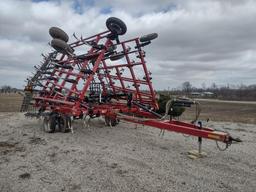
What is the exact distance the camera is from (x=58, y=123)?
8.59m

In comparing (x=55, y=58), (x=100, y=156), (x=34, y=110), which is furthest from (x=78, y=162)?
(x=55, y=58)

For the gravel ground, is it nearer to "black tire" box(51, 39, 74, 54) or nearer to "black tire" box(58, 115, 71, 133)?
"black tire" box(58, 115, 71, 133)

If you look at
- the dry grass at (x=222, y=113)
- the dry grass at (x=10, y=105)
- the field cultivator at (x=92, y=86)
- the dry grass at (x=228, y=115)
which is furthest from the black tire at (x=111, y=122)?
the dry grass at (x=10, y=105)

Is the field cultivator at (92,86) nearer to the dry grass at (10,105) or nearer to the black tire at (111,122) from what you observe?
the black tire at (111,122)

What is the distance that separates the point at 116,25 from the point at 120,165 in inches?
182

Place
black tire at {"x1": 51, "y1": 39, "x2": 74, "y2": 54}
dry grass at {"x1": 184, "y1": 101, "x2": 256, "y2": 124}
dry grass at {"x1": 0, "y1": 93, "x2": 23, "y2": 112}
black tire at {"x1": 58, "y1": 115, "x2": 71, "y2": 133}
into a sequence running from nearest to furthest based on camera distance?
1. black tire at {"x1": 58, "y1": 115, "x2": 71, "y2": 133}
2. black tire at {"x1": 51, "y1": 39, "x2": 74, "y2": 54}
3. dry grass at {"x1": 184, "y1": 101, "x2": 256, "y2": 124}
4. dry grass at {"x1": 0, "y1": 93, "x2": 23, "y2": 112}

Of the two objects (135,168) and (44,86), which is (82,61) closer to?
(44,86)

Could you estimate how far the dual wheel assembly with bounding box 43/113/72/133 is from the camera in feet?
27.2

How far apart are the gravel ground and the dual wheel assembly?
0.66m

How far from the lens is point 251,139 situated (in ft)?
26.0

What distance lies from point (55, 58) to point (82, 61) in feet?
6.87

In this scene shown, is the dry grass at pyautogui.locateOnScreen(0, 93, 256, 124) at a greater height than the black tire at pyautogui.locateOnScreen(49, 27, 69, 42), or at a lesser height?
lesser

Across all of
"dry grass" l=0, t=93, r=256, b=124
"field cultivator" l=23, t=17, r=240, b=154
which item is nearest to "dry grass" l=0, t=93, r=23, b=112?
"dry grass" l=0, t=93, r=256, b=124

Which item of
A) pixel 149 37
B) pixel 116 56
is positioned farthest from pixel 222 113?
pixel 149 37
